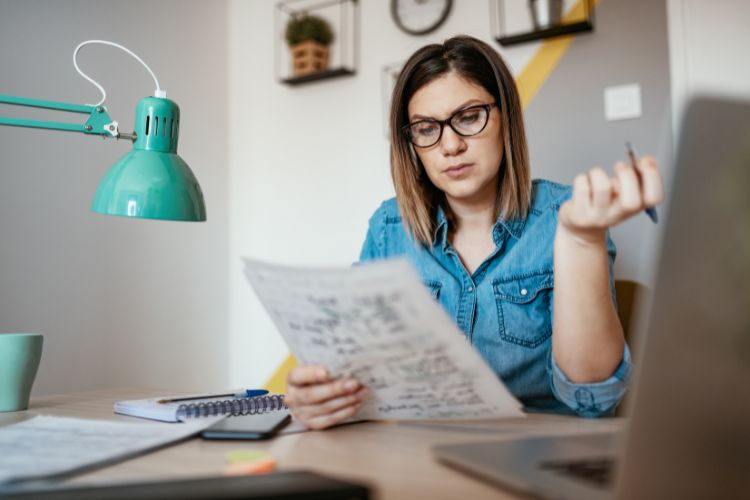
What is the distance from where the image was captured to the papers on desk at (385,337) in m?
0.57

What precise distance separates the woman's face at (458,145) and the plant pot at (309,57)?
1.22m

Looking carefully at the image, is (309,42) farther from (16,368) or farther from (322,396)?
(322,396)

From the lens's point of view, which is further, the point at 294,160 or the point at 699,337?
the point at 294,160

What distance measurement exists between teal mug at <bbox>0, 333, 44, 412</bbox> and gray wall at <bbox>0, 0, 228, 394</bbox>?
802 mm

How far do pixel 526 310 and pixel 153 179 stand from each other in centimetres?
67

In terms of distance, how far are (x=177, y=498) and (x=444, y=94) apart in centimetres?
98

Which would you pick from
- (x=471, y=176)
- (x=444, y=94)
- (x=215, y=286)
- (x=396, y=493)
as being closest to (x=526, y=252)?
(x=471, y=176)

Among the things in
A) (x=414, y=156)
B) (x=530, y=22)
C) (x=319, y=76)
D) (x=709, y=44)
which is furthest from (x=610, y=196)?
(x=319, y=76)

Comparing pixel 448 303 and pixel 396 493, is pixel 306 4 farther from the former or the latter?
pixel 396 493

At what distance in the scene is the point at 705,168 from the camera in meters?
0.35

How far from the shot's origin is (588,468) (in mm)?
487

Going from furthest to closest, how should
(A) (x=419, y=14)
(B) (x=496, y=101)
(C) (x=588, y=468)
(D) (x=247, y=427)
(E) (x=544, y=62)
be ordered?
1. (A) (x=419, y=14)
2. (E) (x=544, y=62)
3. (B) (x=496, y=101)
4. (D) (x=247, y=427)
5. (C) (x=588, y=468)

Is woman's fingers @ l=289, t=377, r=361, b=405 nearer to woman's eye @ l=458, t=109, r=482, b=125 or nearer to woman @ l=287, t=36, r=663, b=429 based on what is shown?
woman @ l=287, t=36, r=663, b=429

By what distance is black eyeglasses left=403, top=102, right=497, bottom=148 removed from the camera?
120 centimetres
